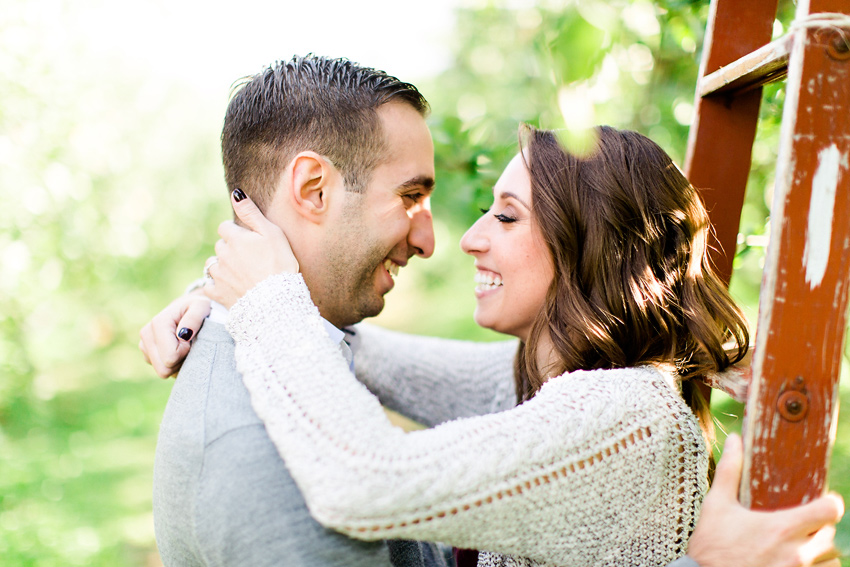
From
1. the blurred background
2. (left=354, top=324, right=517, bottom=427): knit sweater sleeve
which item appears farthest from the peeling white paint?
(left=354, top=324, right=517, bottom=427): knit sweater sleeve

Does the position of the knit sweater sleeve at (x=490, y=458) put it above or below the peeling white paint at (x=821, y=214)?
below

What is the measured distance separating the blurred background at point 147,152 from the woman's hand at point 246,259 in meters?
0.85

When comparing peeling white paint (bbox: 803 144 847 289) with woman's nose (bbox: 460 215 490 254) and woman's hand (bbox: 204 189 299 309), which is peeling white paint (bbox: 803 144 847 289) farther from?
woman's hand (bbox: 204 189 299 309)

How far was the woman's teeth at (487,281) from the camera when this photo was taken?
2016 mm

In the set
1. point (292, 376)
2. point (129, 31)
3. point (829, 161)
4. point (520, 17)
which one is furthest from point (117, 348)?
point (829, 161)

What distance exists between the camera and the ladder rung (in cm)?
119

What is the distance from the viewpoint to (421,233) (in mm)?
2154

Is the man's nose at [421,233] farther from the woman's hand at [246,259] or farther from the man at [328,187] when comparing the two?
the woman's hand at [246,259]

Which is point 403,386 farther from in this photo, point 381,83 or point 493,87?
point 493,87

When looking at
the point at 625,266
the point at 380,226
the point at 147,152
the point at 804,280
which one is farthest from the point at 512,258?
the point at 147,152

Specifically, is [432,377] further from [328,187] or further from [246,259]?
[246,259]

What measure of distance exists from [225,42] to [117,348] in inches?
148

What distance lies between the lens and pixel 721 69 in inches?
61.8

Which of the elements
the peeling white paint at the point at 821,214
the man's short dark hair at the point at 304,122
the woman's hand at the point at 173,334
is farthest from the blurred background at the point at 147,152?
the woman's hand at the point at 173,334
